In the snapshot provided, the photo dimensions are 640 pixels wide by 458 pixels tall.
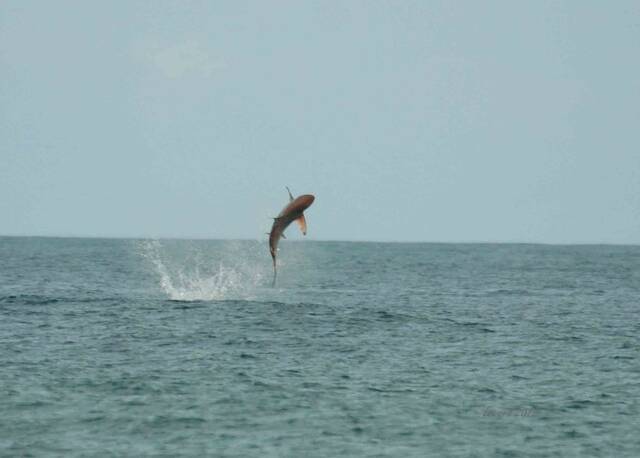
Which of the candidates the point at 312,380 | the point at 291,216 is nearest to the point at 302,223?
Result: the point at 291,216

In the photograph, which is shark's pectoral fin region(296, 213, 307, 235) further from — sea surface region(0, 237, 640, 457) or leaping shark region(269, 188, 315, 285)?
sea surface region(0, 237, 640, 457)

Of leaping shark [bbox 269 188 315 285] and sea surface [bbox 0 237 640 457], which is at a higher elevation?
leaping shark [bbox 269 188 315 285]

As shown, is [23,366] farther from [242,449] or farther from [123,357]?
[242,449]

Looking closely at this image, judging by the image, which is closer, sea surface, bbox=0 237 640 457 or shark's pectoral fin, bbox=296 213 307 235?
sea surface, bbox=0 237 640 457

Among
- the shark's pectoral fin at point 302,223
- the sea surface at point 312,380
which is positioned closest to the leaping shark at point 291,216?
the shark's pectoral fin at point 302,223

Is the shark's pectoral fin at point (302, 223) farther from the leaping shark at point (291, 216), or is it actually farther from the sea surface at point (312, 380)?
the sea surface at point (312, 380)

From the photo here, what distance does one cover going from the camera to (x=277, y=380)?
26312mm

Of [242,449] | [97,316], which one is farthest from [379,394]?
[97,316]

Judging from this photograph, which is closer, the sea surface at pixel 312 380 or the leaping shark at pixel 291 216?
the sea surface at pixel 312 380

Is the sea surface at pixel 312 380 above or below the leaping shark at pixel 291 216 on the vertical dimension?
below

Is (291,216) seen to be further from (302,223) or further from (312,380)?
(312,380)

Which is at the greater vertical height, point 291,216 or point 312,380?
point 291,216

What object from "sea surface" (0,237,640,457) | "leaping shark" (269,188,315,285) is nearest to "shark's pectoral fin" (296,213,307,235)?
"leaping shark" (269,188,315,285)

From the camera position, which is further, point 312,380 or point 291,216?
point 291,216
